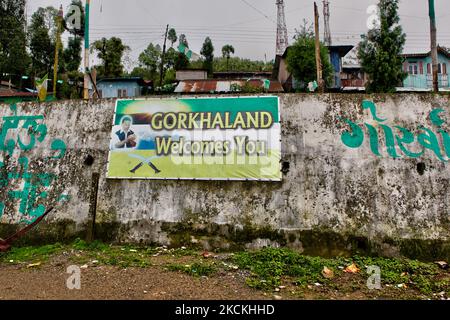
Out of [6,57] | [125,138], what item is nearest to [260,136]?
[125,138]

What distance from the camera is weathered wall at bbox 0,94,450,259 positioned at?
5.40 metres

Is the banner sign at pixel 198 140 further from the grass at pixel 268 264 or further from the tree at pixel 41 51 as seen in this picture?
the tree at pixel 41 51

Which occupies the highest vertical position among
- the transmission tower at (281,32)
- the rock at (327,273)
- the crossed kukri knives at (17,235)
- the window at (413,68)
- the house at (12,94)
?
the transmission tower at (281,32)

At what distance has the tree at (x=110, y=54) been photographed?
25.4m

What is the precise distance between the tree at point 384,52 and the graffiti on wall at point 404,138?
35.4ft

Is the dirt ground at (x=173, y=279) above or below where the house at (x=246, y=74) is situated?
below

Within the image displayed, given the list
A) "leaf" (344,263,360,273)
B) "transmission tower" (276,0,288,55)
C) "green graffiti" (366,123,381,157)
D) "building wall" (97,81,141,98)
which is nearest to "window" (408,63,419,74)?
"transmission tower" (276,0,288,55)

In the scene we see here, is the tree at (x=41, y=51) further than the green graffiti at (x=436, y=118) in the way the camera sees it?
Yes

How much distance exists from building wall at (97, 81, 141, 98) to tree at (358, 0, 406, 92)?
1594cm

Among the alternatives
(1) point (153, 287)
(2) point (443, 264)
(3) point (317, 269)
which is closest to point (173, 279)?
(1) point (153, 287)

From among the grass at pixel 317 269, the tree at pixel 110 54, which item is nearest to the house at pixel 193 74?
the tree at pixel 110 54

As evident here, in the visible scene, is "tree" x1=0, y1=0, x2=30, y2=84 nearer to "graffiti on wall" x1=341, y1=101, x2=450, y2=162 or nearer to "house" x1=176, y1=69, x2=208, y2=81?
"house" x1=176, y1=69, x2=208, y2=81

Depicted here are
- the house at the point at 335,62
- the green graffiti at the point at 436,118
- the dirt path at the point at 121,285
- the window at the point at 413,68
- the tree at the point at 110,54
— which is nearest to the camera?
the dirt path at the point at 121,285
